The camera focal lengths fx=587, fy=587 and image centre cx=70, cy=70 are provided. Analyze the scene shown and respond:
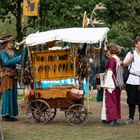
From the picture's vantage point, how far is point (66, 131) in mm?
11234

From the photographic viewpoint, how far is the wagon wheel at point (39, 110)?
12.1 meters

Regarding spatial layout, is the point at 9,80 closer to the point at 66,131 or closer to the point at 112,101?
the point at 66,131

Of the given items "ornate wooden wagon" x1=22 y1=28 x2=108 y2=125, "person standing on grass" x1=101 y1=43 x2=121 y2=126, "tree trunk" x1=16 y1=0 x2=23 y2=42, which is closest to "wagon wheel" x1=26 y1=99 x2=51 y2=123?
"ornate wooden wagon" x1=22 y1=28 x2=108 y2=125

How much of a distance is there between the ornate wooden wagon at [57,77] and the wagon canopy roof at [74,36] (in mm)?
32

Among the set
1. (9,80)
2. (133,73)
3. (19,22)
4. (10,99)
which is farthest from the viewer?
(19,22)

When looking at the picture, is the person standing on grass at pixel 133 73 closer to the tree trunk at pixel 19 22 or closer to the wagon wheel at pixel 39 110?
the wagon wheel at pixel 39 110

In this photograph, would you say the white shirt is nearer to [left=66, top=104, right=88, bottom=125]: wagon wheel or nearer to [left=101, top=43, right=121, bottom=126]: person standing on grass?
[left=101, top=43, right=121, bottom=126]: person standing on grass

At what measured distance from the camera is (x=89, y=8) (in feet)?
97.8

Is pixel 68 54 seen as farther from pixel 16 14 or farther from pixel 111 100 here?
pixel 16 14

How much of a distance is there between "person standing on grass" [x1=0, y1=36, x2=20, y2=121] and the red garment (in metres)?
1.97

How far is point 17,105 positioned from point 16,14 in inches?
636

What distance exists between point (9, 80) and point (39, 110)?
3.47 feet

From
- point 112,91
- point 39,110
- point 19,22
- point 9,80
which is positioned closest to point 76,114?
point 39,110

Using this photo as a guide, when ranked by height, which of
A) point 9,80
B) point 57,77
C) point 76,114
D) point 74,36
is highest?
point 74,36
